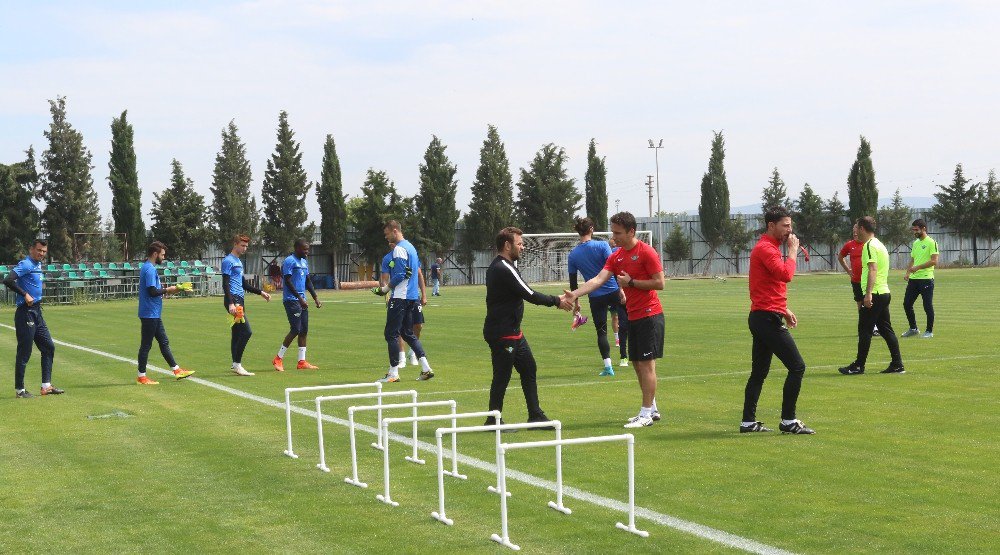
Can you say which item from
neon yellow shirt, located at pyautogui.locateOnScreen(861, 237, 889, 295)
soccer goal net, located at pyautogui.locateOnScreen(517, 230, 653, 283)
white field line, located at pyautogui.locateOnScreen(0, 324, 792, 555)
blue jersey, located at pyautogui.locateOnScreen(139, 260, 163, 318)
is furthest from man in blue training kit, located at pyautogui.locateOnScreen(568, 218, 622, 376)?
soccer goal net, located at pyautogui.locateOnScreen(517, 230, 653, 283)

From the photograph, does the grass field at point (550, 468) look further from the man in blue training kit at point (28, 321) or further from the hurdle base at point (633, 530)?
the man in blue training kit at point (28, 321)

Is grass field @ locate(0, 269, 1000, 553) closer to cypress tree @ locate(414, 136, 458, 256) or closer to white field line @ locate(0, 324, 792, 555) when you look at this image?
white field line @ locate(0, 324, 792, 555)

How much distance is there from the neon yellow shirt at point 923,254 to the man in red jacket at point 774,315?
10.9m

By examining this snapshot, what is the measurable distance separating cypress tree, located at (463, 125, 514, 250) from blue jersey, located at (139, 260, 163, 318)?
7313 centimetres

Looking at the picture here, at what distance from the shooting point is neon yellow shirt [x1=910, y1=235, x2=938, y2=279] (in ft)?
65.8

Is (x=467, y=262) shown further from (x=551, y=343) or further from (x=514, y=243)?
(x=514, y=243)

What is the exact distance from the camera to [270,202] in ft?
292

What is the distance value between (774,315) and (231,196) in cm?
8234

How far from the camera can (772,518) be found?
22.8ft

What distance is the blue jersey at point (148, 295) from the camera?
1620cm

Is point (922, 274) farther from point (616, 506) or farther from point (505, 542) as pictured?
point (505, 542)

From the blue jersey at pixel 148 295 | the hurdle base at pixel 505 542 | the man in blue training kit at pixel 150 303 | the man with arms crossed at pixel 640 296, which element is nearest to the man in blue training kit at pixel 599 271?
the man with arms crossed at pixel 640 296

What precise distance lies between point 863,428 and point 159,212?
77.0m

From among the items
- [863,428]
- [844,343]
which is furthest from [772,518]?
[844,343]
